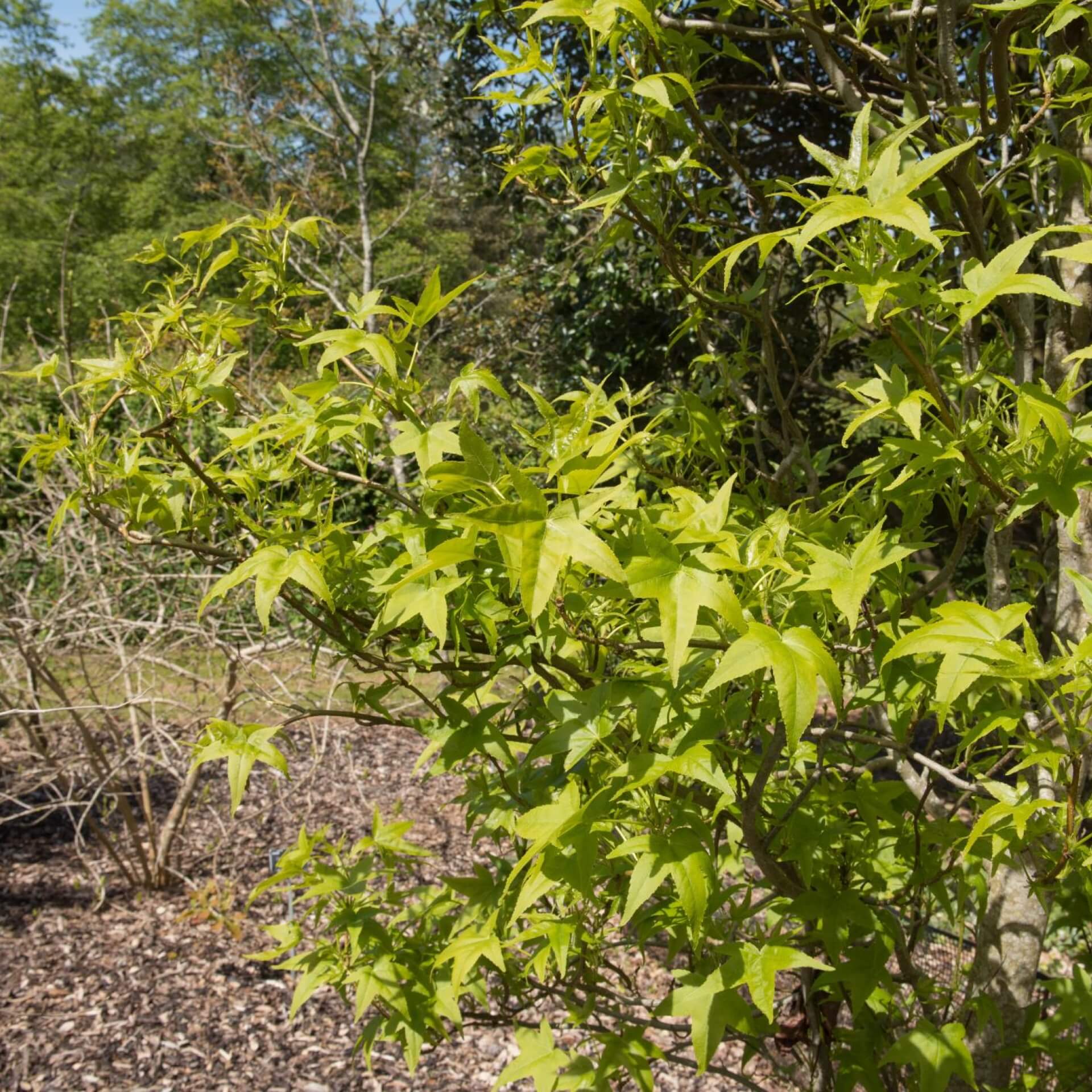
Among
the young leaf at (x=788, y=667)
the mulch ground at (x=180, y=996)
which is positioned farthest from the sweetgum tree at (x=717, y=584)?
the mulch ground at (x=180, y=996)

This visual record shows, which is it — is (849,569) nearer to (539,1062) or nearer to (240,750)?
(240,750)

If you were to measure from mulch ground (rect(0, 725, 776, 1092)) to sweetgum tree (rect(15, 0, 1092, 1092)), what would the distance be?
0.90 metres

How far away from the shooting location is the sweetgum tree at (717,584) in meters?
1.03

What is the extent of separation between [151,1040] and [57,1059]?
0.30m

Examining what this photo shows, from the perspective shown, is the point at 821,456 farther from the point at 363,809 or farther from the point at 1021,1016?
the point at 363,809

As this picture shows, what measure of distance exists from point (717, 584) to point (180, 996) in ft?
11.3

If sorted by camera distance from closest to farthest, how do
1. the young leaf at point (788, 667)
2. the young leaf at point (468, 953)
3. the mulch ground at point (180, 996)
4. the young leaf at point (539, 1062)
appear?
1. the young leaf at point (788, 667)
2. the young leaf at point (468, 953)
3. the young leaf at point (539, 1062)
4. the mulch ground at point (180, 996)

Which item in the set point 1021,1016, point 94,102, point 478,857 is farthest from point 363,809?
point 94,102

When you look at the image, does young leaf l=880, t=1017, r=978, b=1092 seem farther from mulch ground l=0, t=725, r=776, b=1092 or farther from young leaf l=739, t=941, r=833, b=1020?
mulch ground l=0, t=725, r=776, b=1092

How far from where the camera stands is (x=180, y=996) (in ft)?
11.5

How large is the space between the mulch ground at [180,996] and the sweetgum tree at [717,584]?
898 millimetres

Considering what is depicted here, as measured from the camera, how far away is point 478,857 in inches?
180

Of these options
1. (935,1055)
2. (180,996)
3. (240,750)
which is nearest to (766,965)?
(935,1055)

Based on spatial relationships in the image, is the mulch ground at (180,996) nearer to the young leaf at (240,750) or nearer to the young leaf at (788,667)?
the young leaf at (240,750)
